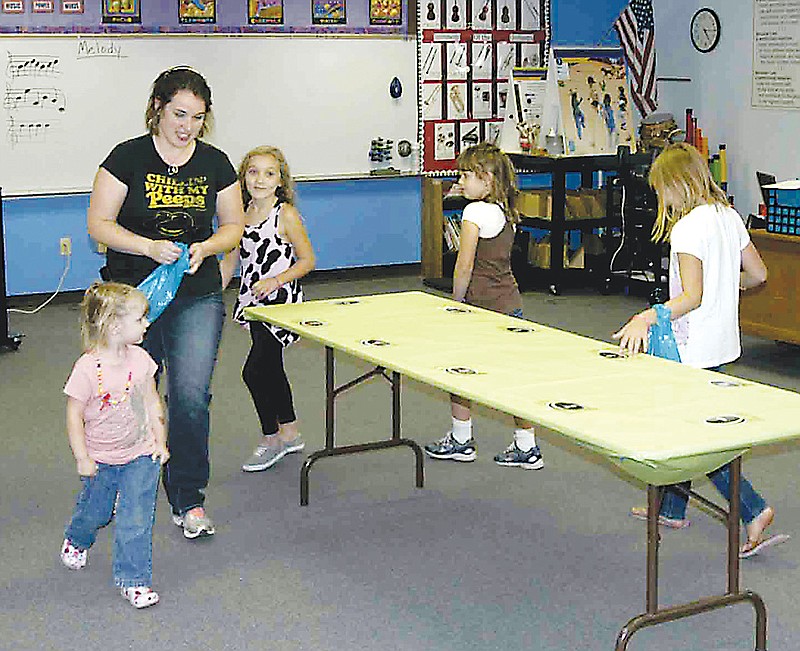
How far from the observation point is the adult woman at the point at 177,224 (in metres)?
3.74

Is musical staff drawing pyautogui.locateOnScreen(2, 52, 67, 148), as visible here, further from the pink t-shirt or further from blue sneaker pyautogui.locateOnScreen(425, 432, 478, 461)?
the pink t-shirt

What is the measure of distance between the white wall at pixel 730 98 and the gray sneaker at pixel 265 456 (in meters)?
4.87

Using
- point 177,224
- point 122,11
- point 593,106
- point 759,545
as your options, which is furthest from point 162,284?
point 593,106

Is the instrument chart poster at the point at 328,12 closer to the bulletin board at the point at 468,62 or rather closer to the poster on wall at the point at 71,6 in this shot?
the bulletin board at the point at 468,62

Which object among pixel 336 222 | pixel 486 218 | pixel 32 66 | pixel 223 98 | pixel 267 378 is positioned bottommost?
pixel 267 378

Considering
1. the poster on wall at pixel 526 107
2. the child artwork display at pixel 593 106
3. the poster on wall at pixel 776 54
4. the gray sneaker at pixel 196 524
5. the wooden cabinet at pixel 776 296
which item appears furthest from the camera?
the poster on wall at pixel 526 107

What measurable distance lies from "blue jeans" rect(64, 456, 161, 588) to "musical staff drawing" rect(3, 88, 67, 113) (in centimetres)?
475

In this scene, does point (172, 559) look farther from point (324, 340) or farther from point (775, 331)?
point (775, 331)

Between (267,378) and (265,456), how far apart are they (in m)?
0.32

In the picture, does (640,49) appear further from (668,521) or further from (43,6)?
(668,521)

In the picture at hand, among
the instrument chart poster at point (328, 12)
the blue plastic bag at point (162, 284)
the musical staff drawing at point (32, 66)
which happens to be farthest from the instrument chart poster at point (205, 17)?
the blue plastic bag at point (162, 284)

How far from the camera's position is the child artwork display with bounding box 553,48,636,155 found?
341 inches

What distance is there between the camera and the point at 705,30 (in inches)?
358

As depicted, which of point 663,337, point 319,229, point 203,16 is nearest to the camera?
point 663,337
